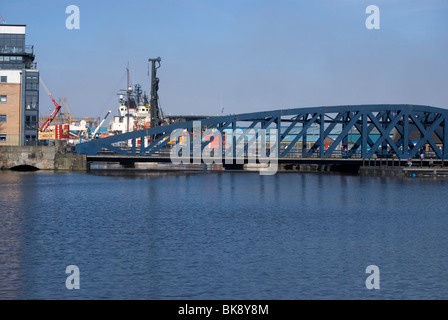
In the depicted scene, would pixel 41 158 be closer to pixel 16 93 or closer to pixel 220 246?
pixel 16 93

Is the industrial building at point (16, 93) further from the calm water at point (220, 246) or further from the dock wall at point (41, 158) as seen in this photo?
the calm water at point (220, 246)

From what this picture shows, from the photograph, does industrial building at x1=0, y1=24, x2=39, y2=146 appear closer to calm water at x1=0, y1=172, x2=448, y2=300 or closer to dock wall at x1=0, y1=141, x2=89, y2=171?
dock wall at x1=0, y1=141, x2=89, y2=171

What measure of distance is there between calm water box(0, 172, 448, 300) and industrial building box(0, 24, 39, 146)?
118 ft

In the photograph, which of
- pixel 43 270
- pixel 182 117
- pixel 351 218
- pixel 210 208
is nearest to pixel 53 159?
pixel 182 117

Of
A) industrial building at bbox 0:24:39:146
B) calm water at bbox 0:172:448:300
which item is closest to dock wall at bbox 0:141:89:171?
industrial building at bbox 0:24:39:146

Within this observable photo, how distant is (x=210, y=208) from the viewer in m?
43.5

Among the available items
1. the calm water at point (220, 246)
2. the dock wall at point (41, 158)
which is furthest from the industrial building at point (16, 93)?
the calm water at point (220, 246)

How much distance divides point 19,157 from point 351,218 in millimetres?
55795

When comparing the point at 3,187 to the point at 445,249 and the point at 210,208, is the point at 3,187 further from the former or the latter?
the point at 445,249

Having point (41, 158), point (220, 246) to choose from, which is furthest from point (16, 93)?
point (220, 246)

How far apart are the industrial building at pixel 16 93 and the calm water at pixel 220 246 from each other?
118ft

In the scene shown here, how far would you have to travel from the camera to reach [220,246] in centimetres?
2783

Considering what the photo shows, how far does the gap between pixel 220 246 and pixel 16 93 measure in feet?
209

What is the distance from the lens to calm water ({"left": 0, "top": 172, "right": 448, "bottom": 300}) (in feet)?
68.2
